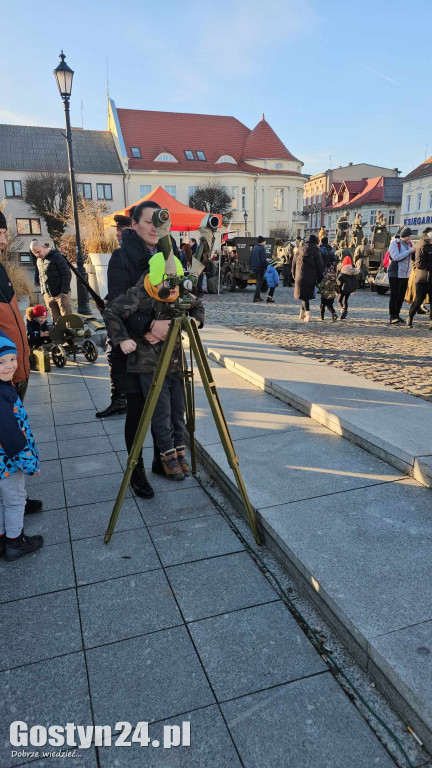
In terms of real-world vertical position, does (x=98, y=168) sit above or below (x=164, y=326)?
above

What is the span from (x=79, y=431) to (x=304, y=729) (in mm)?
3769

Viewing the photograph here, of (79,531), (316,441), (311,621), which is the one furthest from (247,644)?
(316,441)

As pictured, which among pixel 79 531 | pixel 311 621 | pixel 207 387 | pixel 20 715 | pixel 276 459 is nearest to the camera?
pixel 20 715

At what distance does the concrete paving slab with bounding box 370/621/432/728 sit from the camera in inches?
72.1

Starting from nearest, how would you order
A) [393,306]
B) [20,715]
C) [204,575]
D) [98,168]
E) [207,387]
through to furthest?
[20,715] → [204,575] → [207,387] → [393,306] → [98,168]

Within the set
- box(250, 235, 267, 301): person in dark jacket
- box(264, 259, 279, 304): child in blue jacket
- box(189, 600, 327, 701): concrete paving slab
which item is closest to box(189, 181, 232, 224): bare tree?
box(250, 235, 267, 301): person in dark jacket

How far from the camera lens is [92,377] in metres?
7.45

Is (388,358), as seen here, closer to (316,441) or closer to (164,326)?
(316,441)

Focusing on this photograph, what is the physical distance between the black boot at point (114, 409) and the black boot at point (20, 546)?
8.38 feet

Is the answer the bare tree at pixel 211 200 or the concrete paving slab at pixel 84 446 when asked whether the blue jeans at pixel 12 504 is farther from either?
the bare tree at pixel 211 200

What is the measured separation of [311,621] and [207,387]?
4.42ft

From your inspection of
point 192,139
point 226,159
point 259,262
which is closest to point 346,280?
point 259,262

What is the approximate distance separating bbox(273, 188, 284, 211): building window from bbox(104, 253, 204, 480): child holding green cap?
5345cm

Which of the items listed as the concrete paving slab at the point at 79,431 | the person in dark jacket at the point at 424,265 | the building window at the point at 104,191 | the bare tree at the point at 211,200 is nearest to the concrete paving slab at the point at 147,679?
the concrete paving slab at the point at 79,431
